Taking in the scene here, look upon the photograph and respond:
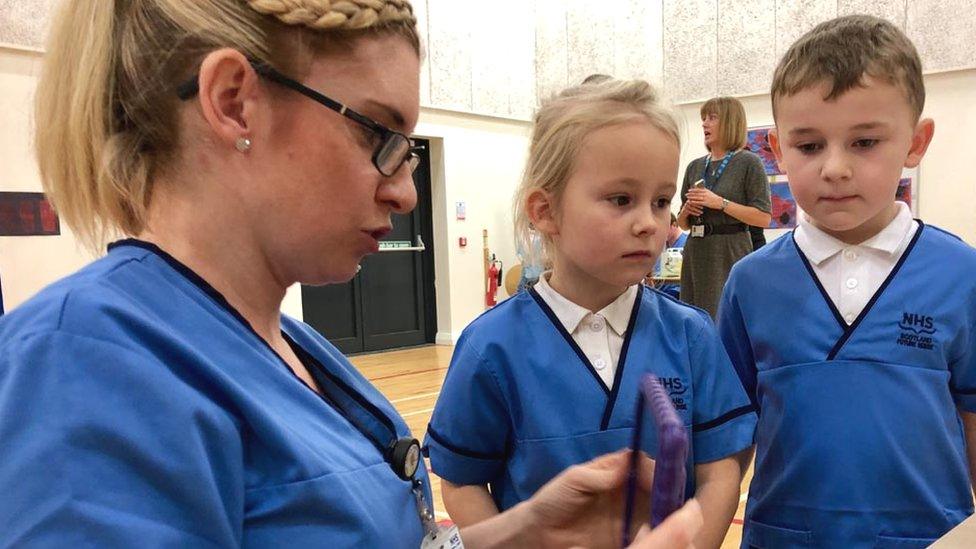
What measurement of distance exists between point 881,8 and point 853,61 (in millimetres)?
8214

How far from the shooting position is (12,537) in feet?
1.80

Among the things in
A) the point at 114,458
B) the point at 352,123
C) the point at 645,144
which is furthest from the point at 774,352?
the point at 114,458

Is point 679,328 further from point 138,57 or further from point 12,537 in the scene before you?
point 12,537

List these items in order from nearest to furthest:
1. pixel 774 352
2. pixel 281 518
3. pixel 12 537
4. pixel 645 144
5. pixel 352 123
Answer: pixel 12 537, pixel 281 518, pixel 352 123, pixel 645 144, pixel 774 352

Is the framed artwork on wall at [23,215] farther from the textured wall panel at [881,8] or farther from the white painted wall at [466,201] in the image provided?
the textured wall panel at [881,8]

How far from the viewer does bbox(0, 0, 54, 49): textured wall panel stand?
5859 millimetres

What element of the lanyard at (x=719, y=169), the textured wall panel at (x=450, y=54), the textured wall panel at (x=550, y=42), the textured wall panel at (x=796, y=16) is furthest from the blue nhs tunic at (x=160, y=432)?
the textured wall panel at (x=550, y=42)

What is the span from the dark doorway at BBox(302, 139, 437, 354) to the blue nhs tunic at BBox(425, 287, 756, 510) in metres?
7.16

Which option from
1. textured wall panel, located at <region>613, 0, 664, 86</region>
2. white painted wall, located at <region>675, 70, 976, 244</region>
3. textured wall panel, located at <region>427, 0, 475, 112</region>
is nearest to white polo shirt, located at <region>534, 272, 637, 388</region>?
white painted wall, located at <region>675, 70, 976, 244</region>

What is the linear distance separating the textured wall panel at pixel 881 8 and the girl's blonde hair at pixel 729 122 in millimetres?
4981

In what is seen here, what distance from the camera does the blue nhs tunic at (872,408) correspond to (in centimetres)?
138

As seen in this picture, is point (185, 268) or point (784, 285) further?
point (784, 285)

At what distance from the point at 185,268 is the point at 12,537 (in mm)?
299

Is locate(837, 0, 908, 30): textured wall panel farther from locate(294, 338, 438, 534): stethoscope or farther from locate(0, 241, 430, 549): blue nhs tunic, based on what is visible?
locate(0, 241, 430, 549): blue nhs tunic
